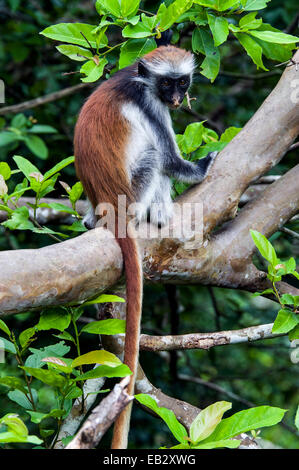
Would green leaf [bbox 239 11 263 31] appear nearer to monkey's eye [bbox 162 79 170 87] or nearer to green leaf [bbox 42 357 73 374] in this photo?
monkey's eye [bbox 162 79 170 87]

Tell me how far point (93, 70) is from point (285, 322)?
1.55m

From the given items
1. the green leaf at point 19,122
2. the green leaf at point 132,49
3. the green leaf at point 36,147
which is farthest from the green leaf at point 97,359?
A: the green leaf at point 19,122

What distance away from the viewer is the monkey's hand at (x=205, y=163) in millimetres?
3293

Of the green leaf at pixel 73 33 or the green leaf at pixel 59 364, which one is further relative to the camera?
the green leaf at pixel 73 33

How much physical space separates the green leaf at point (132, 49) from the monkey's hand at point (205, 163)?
658 millimetres

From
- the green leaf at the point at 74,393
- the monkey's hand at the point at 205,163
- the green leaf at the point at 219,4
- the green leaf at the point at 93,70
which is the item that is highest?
the green leaf at the point at 219,4

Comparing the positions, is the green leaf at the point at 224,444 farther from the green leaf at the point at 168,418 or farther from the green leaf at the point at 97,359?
the green leaf at the point at 97,359

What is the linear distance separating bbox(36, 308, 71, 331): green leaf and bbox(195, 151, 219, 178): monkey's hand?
48.8 inches

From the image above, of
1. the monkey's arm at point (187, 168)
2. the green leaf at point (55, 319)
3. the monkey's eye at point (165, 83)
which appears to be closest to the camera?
the green leaf at point (55, 319)

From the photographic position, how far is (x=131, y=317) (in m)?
2.44

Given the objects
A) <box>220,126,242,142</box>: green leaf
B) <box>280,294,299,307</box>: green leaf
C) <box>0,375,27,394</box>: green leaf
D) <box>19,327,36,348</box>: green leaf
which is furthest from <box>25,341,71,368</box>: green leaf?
<box>220,126,242,142</box>: green leaf

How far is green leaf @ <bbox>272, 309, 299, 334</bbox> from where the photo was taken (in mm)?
2439

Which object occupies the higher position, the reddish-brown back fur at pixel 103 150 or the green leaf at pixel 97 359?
the reddish-brown back fur at pixel 103 150

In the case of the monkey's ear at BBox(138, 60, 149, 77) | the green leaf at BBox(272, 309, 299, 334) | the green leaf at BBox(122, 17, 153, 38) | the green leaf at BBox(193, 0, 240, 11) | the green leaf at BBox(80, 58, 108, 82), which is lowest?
the green leaf at BBox(272, 309, 299, 334)
